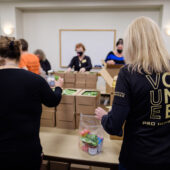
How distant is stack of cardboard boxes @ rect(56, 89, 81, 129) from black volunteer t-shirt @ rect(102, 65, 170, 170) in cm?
72

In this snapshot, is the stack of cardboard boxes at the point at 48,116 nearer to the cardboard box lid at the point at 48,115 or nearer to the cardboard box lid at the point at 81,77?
the cardboard box lid at the point at 48,115

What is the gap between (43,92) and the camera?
1.04 m

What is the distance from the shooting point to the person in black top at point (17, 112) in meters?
0.93

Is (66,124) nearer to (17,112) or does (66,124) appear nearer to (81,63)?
(17,112)

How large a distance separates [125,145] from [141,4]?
15.2 ft

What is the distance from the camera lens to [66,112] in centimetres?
161

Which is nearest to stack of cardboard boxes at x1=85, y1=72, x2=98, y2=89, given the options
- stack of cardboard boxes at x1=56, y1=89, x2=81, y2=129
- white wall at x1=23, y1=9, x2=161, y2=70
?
stack of cardboard boxes at x1=56, y1=89, x2=81, y2=129

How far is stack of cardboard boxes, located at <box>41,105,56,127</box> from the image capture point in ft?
5.36

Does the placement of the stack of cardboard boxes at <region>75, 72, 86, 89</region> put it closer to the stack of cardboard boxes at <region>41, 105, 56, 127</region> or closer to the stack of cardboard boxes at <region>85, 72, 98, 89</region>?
the stack of cardboard boxes at <region>85, 72, 98, 89</region>

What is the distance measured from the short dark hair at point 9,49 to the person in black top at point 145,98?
25.1 inches

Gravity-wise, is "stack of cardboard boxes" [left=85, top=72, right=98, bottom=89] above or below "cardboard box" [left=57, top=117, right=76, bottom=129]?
above

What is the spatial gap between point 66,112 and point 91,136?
0.42 meters

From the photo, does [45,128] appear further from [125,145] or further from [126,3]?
[126,3]

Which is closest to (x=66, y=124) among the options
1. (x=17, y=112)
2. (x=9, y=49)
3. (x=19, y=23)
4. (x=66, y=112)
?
(x=66, y=112)
